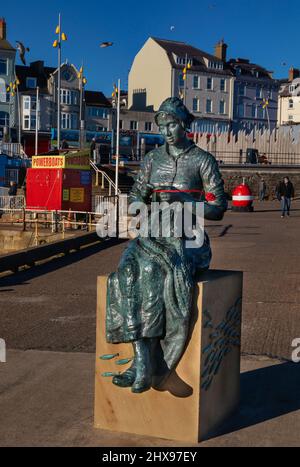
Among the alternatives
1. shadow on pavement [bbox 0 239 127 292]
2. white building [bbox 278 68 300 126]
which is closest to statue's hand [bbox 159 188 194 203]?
shadow on pavement [bbox 0 239 127 292]

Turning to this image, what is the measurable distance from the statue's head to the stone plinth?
1.12m

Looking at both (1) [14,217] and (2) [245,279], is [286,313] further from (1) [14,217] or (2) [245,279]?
(1) [14,217]

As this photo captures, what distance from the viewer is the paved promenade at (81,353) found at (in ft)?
16.7

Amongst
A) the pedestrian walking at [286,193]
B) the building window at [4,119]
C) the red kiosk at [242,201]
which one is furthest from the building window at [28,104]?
the pedestrian walking at [286,193]

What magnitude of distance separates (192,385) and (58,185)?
68.0 ft

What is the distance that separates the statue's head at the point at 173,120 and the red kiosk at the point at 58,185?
64.4ft

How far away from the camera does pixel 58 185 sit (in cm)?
2503

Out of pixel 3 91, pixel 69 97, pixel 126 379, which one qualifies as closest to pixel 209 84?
pixel 69 97

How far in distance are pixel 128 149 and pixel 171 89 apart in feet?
60.9

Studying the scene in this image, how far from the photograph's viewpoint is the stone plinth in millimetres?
4855

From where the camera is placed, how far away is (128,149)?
6406 centimetres

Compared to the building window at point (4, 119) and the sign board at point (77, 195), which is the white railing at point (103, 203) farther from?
the building window at point (4, 119)

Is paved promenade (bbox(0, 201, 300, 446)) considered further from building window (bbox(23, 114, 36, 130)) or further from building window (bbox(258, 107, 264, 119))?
building window (bbox(258, 107, 264, 119))

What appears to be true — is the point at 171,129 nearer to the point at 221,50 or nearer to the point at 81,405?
the point at 81,405
